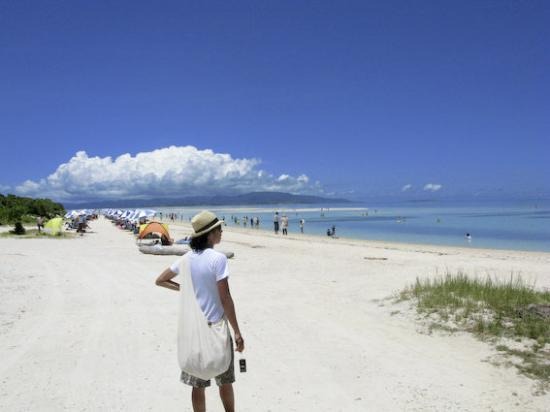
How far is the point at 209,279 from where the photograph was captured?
3.42 m

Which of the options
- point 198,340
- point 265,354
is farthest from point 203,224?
point 265,354

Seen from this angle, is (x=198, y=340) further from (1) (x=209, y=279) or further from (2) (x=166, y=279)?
(2) (x=166, y=279)

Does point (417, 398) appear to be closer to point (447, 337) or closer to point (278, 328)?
point (447, 337)

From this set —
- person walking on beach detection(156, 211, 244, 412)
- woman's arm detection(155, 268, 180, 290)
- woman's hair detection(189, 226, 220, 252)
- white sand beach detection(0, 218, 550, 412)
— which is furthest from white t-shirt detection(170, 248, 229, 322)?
white sand beach detection(0, 218, 550, 412)

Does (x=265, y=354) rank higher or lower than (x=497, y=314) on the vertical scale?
lower

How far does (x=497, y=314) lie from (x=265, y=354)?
379 centimetres

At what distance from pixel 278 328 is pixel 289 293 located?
3.20 m

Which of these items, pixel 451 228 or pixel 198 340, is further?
pixel 451 228

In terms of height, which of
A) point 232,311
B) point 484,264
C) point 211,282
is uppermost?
point 211,282

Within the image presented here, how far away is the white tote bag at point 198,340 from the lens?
3389mm

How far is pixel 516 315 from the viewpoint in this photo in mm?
Answer: 7430

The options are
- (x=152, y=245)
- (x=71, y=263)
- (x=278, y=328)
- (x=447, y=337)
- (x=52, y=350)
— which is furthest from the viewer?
(x=152, y=245)

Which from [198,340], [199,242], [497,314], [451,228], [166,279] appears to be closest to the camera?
[198,340]

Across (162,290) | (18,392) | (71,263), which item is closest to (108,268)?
(71,263)
